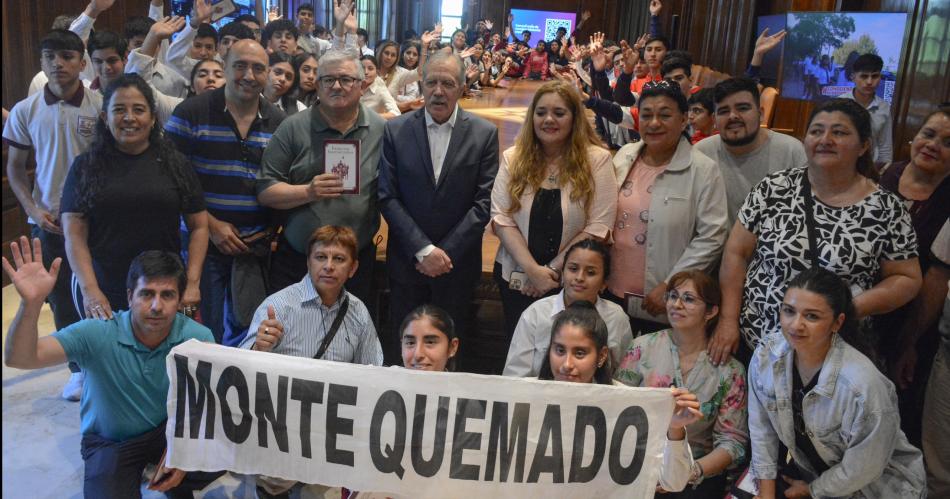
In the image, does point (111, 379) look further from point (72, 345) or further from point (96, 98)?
point (96, 98)

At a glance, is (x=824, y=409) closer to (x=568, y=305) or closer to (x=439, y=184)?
(x=568, y=305)

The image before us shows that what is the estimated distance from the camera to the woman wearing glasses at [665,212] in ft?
10.1

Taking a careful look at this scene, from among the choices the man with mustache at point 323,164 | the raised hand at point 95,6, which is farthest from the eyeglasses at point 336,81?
the raised hand at point 95,6

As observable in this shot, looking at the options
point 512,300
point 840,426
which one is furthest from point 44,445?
point 840,426

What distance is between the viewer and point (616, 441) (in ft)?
8.00

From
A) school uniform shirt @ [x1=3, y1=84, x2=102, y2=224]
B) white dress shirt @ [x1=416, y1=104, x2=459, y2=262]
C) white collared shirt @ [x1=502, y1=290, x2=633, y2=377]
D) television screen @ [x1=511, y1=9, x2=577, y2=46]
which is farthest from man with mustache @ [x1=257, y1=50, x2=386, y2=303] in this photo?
television screen @ [x1=511, y1=9, x2=577, y2=46]

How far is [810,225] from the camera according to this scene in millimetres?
2762

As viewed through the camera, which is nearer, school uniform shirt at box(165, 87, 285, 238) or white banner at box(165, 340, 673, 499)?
white banner at box(165, 340, 673, 499)

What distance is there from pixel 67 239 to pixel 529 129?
191 cm

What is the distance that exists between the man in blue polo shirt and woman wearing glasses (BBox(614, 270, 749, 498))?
65.9 inches

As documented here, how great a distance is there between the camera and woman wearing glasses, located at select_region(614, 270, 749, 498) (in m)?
2.84

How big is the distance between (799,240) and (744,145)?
66 centimetres

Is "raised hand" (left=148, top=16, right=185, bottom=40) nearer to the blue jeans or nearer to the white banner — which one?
the blue jeans

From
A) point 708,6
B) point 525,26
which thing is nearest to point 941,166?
point 708,6
